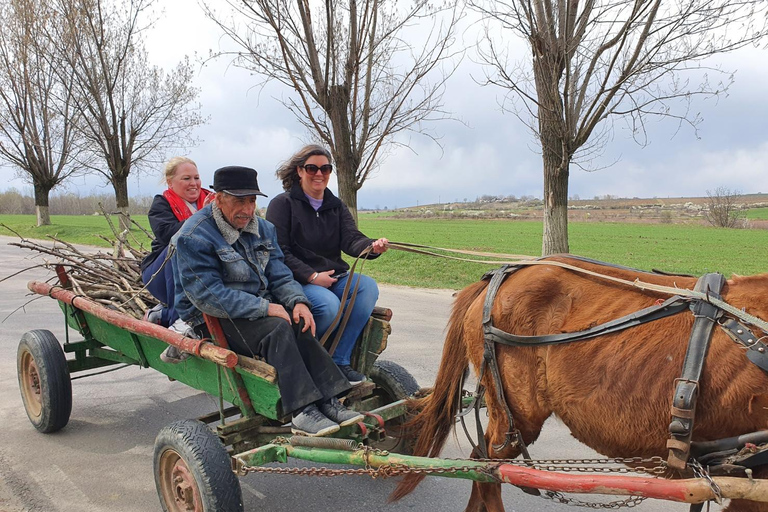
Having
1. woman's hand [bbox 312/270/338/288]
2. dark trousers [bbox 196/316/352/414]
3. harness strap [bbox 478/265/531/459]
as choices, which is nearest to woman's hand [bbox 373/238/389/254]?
woman's hand [bbox 312/270/338/288]

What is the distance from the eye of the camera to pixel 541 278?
2.70 meters

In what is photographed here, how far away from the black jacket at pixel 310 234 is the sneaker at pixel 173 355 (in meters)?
0.90

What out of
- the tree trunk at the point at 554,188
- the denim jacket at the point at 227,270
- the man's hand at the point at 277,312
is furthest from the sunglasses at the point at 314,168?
the tree trunk at the point at 554,188

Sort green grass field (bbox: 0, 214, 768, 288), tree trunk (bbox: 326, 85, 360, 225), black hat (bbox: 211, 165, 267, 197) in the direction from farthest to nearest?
green grass field (bbox: 0, 214, 768, 288) → tree trunk (bbox: 326, 85, 360, 225) → black hat (bbox: 211, 165, 267, 197)

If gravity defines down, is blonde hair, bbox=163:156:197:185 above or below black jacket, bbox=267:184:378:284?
above

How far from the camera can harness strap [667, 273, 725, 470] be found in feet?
6.95

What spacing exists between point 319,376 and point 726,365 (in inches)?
77.7

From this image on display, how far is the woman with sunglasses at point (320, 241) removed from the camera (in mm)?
3689

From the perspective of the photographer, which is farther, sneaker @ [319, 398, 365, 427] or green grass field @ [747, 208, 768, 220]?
green grass field @ [747, 208, 768, 220]

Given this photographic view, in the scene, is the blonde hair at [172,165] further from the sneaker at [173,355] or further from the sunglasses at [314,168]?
Result: the sneaker at [173,355]

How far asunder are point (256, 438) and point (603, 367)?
6.64 ft

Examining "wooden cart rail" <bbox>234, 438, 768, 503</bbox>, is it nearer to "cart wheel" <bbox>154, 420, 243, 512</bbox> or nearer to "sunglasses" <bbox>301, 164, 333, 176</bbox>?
"cart wheel" <bbox>154, 420, 243, 512</bbox>

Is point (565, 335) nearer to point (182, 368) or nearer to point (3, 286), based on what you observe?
point (182, 368)

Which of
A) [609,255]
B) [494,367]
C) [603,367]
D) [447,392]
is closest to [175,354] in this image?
[447,392]
